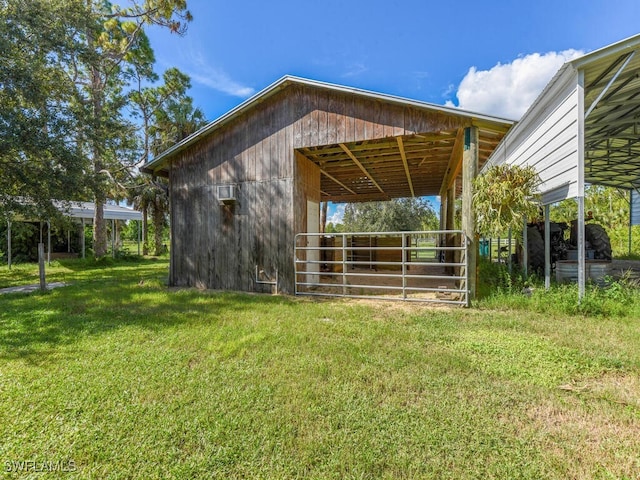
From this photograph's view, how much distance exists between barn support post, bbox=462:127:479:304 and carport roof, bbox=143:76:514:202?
25 cm

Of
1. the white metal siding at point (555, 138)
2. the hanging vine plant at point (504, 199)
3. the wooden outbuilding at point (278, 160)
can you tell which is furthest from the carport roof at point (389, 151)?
the hanging vine plant at point (504, 199)

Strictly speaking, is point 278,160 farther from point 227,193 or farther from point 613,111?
point 613,111

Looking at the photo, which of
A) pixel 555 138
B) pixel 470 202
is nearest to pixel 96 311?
pixel 470 202

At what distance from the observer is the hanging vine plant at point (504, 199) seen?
4.57 metres

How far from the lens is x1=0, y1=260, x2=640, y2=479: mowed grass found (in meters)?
1.62

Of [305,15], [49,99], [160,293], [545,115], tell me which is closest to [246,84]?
[305,15]

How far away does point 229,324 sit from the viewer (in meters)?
3.99

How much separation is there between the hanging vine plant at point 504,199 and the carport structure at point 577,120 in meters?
0.45

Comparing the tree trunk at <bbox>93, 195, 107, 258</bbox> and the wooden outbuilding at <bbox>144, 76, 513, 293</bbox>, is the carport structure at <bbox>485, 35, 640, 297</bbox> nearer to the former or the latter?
the wooden outbuilding at <bbox>144, 76, 513, 293</bbox>

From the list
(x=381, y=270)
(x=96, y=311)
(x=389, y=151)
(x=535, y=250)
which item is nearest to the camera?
(x=96, y=311)

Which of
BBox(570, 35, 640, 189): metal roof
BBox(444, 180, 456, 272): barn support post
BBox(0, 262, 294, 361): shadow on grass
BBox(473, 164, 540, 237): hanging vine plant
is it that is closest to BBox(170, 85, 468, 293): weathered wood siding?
BBox(0, 262, 294, 361): shadow on grass

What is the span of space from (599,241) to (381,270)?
609 cm

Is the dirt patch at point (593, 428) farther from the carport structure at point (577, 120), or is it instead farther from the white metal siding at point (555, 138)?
the white metal siding at point (555, 138)

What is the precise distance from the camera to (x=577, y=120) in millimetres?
3924
